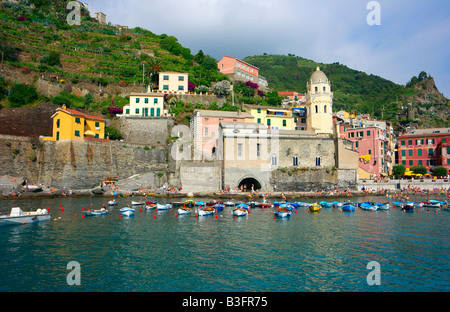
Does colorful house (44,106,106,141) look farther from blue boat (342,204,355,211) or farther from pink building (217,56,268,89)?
pink building (217,56,268,89)

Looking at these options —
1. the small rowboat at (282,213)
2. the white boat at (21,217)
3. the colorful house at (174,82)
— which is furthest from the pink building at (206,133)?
the white boat at (21,217)

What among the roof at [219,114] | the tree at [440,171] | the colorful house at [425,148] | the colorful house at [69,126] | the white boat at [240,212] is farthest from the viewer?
the colorful house at [425,148]

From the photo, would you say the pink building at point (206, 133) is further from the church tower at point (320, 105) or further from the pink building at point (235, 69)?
the pink building at point (235, 69)

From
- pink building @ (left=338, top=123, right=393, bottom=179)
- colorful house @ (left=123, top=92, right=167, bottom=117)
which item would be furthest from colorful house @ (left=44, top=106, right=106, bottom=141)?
pink building @ (left=338, top=123, right=393, bottom=179)

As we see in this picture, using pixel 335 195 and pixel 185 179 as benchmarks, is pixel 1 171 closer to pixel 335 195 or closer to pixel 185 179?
pixel 185 179

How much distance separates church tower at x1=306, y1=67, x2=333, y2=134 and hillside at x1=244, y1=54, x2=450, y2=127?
40058mm

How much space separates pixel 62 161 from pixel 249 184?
2741 cm

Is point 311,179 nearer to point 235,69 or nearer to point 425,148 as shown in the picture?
point 425,148

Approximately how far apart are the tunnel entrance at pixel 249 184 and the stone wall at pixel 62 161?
42.5ft

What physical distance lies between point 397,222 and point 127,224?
23.9 metres

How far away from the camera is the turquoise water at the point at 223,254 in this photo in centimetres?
1297

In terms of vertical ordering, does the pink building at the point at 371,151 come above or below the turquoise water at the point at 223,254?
above

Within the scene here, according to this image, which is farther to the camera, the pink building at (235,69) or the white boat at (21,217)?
the pink building at (235,69)

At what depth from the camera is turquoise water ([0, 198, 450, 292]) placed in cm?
1297
